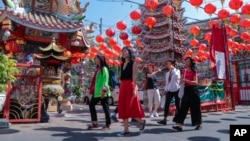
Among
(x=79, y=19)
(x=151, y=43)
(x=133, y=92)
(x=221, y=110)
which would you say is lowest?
(x=221, y=110)

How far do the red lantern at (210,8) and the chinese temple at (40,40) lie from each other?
18.5 ft

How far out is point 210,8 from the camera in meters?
11.4

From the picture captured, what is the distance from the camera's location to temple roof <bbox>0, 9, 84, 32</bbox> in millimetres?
9125

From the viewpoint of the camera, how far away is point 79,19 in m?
10.5

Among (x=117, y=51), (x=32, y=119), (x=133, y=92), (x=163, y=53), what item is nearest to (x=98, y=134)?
(x=133, y=92)

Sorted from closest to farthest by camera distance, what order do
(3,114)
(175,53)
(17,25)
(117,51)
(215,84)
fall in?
(3,114) < (17,25) < (215,84) < (117,51) < (175,53)

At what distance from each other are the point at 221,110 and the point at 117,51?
8394 mm

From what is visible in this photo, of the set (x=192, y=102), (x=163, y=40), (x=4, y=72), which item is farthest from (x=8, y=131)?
(x=163, y=40)

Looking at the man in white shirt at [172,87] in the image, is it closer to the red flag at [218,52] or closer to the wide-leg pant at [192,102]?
the wide-leg pant at [192,102]

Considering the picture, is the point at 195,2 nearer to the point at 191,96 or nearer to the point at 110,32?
the point at 110,32

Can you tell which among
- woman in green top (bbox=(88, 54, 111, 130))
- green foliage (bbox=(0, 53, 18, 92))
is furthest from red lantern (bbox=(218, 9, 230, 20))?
green foliage (bbox=(0, 53, 18, 92))

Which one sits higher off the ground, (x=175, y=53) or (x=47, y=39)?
(x=175, y=53)

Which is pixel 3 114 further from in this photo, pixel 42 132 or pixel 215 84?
pixel 215 84

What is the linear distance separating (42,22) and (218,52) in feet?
24.0
